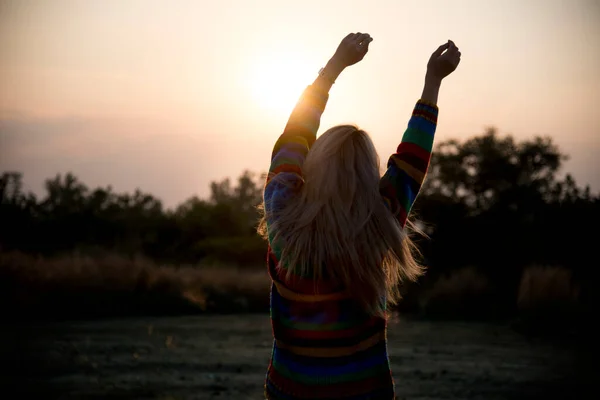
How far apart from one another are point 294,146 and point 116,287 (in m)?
14.2

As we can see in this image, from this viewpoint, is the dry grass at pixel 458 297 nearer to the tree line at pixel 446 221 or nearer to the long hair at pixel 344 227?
the tree line at pixel 446 221

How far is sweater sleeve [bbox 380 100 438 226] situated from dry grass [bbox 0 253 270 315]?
1277cm

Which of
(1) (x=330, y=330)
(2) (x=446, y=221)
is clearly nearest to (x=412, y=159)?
(1) (x=330, y=330)

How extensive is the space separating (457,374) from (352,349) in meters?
7.07

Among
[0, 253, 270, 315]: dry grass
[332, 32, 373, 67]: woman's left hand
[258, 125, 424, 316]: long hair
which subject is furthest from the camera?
[0, 253, 270, 315]: dry grass

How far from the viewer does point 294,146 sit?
87.8 inches

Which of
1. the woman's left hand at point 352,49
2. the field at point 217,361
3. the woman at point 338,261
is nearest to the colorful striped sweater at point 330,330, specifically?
the woman at point 338,261

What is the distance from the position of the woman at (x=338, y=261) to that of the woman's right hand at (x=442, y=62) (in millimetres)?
284

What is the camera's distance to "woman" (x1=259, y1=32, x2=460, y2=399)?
6.63 ft

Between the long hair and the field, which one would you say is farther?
the field

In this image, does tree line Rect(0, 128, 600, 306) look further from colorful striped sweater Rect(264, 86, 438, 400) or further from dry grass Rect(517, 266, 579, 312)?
colorful striped sweater Rect(264, 86, 438, 400)

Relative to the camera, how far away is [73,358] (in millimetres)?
9359

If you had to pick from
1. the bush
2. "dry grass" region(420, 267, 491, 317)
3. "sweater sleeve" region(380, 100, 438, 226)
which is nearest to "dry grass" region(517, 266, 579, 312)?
the bush

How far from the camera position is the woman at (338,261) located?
2021 mm
